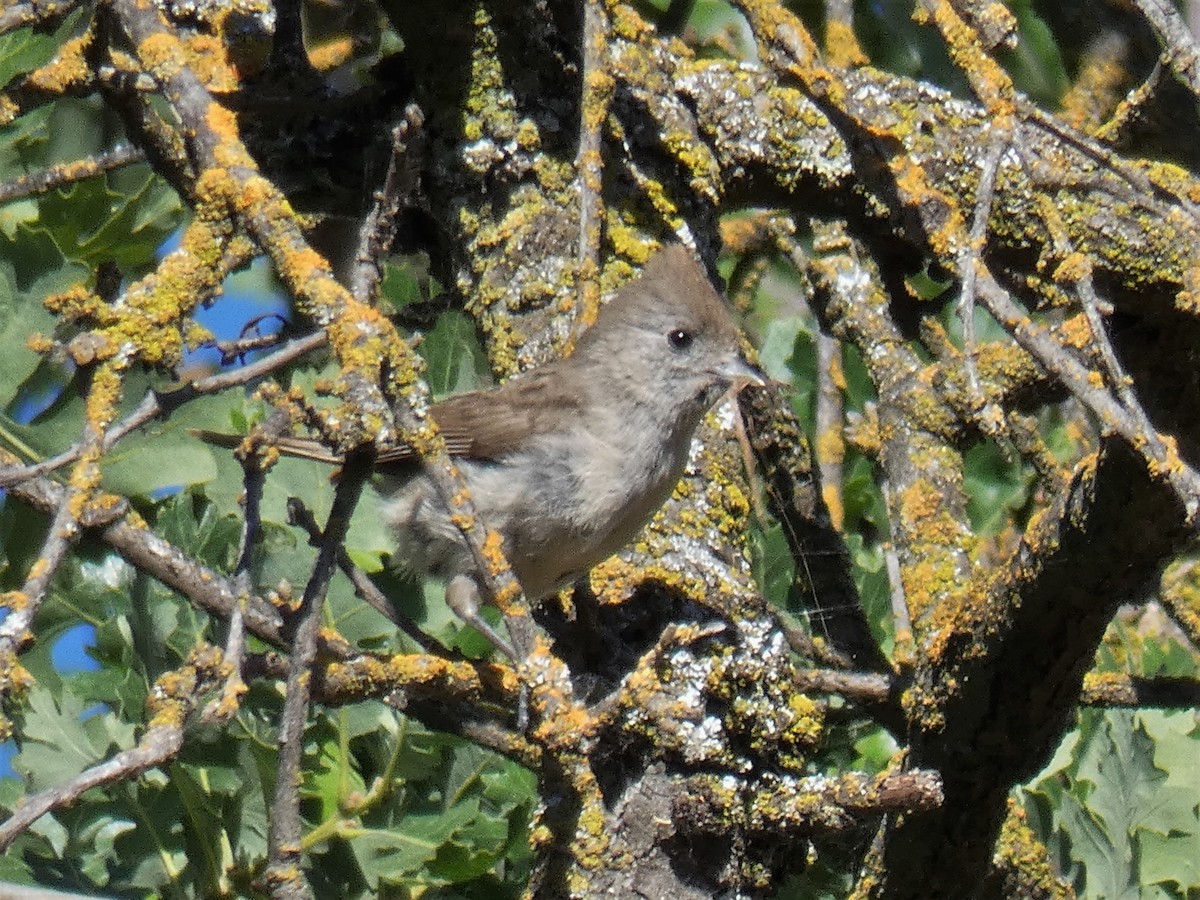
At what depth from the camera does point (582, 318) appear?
2.59 metres

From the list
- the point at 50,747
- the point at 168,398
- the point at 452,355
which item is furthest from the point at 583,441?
the point at 168,398

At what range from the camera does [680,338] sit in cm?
369

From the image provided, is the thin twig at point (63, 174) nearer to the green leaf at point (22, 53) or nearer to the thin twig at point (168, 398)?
the thin twig at point (168, 398)

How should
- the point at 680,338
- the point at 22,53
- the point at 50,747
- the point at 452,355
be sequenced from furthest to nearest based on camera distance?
the point at 452,355
the point at 680,338
the point at 22,53
the point at 50,747

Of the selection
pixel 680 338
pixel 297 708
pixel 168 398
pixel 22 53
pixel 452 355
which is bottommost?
pixel 297 708

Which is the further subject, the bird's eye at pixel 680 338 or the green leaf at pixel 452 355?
the green leaf at pixel 452 355

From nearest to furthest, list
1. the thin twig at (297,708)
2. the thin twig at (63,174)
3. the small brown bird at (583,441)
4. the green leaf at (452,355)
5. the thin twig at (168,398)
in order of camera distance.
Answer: the thin twig at (297,708) < the thin twig at (168,398) < the thin twig at (63,174) < the small brown bird at (583,441) < the green leaf at (452,355)

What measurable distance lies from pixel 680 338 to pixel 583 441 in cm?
33

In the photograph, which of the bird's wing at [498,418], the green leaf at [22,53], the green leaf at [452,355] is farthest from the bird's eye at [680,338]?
the green leaf at [22,53]

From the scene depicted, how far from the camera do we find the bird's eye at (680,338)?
12.0 feet

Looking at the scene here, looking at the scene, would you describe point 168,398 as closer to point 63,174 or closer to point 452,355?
point 63,174

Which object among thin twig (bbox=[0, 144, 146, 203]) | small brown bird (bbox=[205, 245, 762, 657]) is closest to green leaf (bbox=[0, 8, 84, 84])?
thin twig (bbox=[0, 144, 146, 203])

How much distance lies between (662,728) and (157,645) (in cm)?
115

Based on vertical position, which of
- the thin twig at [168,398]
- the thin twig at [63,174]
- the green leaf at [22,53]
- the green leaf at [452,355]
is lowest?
the thin twig at [168,398]
